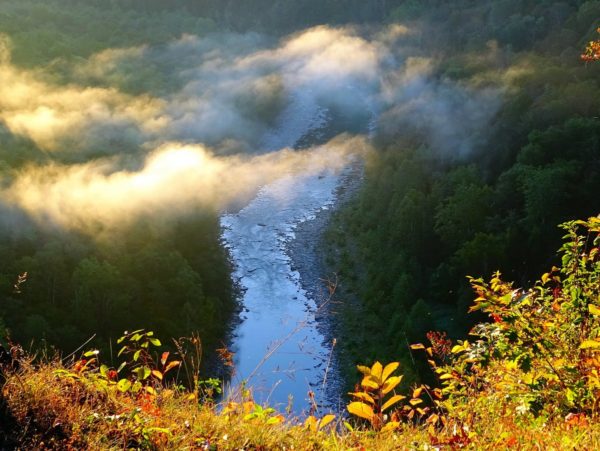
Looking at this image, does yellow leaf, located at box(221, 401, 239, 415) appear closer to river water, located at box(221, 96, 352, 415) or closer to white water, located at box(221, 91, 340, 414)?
white water, located at box(221, 91, 340, 414)

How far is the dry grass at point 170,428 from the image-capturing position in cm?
512

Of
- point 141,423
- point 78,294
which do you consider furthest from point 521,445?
point 78,294

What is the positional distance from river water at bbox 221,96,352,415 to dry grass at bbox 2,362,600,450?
A: 2567 cm

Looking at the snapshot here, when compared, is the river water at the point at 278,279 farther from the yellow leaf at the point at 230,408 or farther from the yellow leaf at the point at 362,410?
the yellow leaf at the point at 362,410

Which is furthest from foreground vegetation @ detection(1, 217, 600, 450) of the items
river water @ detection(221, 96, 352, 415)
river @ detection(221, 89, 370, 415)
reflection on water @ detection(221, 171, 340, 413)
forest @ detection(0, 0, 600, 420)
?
reflection on water @ detection(221, 171, 340, 413)

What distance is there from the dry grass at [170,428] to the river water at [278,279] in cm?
2567

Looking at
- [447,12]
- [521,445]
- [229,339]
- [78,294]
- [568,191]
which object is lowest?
[229,339]

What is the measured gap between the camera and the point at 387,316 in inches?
2012

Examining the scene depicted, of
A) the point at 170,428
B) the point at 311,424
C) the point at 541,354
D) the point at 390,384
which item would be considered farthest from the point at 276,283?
the point at 390,384

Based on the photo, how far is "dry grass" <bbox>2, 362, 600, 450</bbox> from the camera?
512cm

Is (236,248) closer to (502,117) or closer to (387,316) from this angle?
(387,316)

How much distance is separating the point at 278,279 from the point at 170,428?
58.5 meters

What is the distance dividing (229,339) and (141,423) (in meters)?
47.2

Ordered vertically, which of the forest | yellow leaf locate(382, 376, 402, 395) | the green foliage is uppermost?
yellow leaf locate(382, 376, 402, 395)
